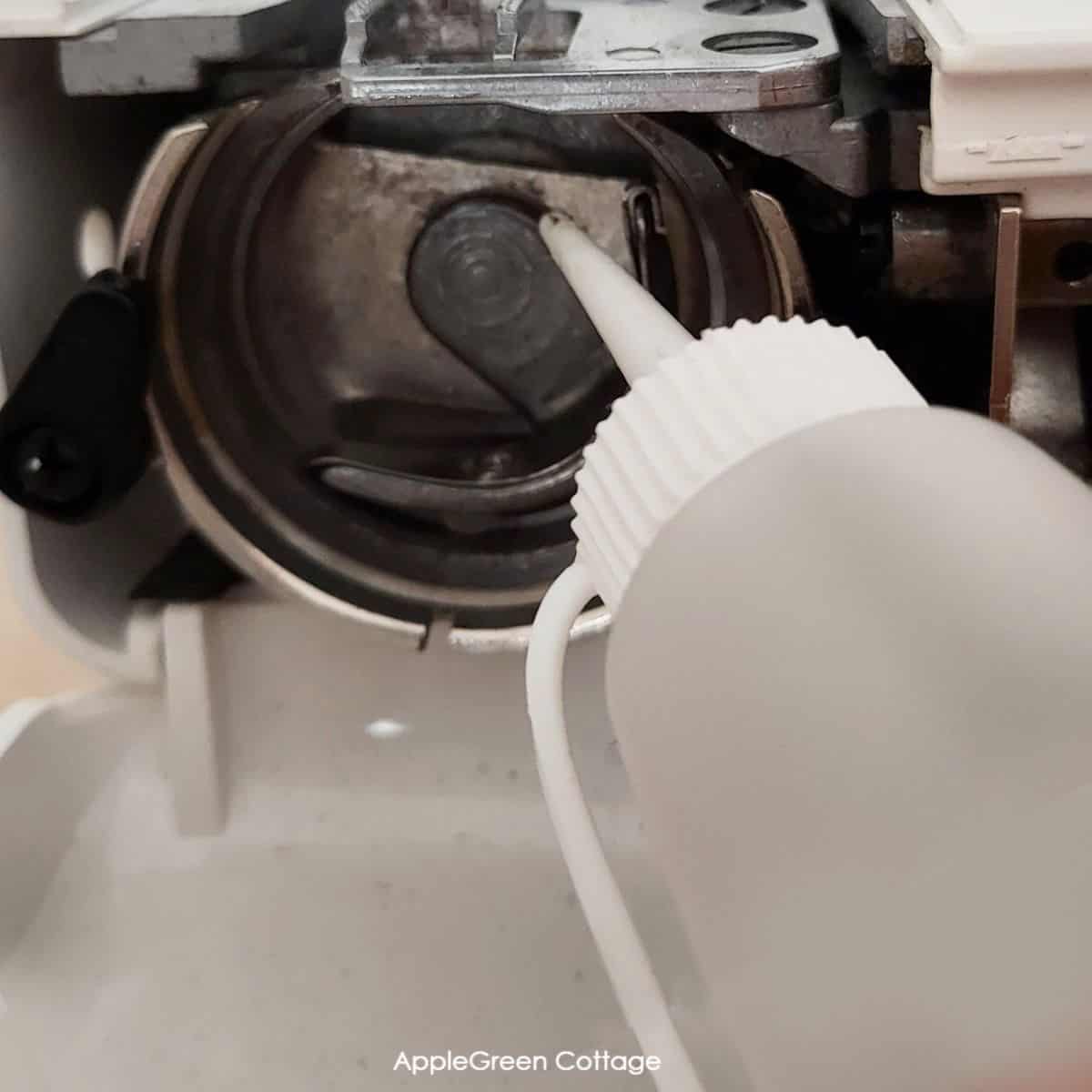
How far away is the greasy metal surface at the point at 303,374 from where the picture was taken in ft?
1.91

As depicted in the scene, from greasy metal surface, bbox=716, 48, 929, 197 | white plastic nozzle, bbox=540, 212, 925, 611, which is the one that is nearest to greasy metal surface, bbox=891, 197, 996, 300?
greasy metal surface, bbox=716, 48, 929, 197

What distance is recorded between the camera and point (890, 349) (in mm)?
520

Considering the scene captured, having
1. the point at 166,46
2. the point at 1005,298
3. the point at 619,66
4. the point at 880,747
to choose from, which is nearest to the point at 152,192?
the point at 166,46

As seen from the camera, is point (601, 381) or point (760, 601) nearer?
point (760, 601)

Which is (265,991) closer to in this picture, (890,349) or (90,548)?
(90,548)

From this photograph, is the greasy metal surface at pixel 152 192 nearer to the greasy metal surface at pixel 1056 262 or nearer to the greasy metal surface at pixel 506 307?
the greasy metal surface at pixel 506 307

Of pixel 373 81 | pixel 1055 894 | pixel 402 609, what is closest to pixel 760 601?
pixel 1055 894

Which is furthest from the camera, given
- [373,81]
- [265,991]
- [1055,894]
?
[265,991]

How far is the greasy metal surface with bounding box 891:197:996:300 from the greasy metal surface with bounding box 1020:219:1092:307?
2cm

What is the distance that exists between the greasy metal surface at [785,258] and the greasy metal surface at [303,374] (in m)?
0.11

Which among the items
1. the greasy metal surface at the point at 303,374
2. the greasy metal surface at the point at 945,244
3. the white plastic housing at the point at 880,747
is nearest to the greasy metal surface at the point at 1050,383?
the greasy metal surface at the point at 945,244

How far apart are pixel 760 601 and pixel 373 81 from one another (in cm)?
27

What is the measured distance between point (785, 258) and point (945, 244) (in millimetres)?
76

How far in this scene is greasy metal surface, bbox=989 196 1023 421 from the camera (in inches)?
15.3
